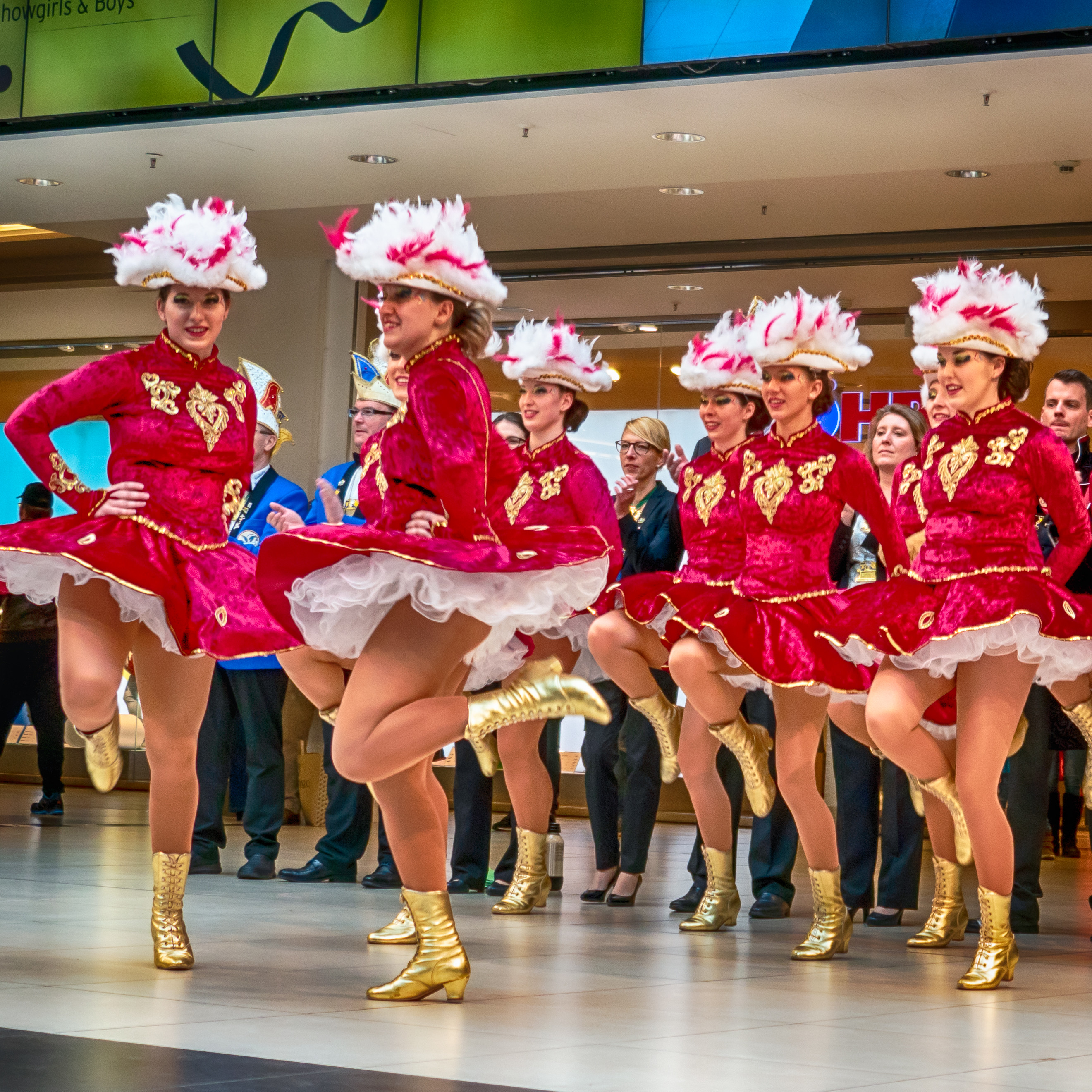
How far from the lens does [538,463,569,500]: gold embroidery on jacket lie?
251 inches

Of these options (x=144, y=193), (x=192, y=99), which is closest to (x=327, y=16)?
(x=192, y=99)

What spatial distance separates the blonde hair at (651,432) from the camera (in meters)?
7.08

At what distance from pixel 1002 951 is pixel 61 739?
22.8 feet

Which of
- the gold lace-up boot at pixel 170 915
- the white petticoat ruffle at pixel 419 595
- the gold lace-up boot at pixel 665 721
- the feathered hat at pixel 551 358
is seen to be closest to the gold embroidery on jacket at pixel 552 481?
the feathered hat at pixel 551 358

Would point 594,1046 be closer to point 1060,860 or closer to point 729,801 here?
point 729,801

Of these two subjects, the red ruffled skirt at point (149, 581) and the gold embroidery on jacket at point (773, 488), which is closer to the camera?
the red ruffled skirt at point (149, 581)

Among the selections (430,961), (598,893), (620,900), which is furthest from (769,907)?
(430,961)

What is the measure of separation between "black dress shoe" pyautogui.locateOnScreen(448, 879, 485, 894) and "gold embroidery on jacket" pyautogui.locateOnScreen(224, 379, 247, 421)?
279 centimetres

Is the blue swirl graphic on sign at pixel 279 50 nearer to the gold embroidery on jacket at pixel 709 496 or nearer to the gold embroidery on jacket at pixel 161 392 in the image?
the gold embroidery on jacket at pixel 709 496

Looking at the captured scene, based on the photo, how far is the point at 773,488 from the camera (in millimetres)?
5730

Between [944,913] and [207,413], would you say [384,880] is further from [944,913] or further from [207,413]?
[207,413]

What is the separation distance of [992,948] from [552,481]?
7.94 feet

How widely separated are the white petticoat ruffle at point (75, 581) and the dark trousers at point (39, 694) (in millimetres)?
5665

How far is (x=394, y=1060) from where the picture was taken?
337 centimetres
